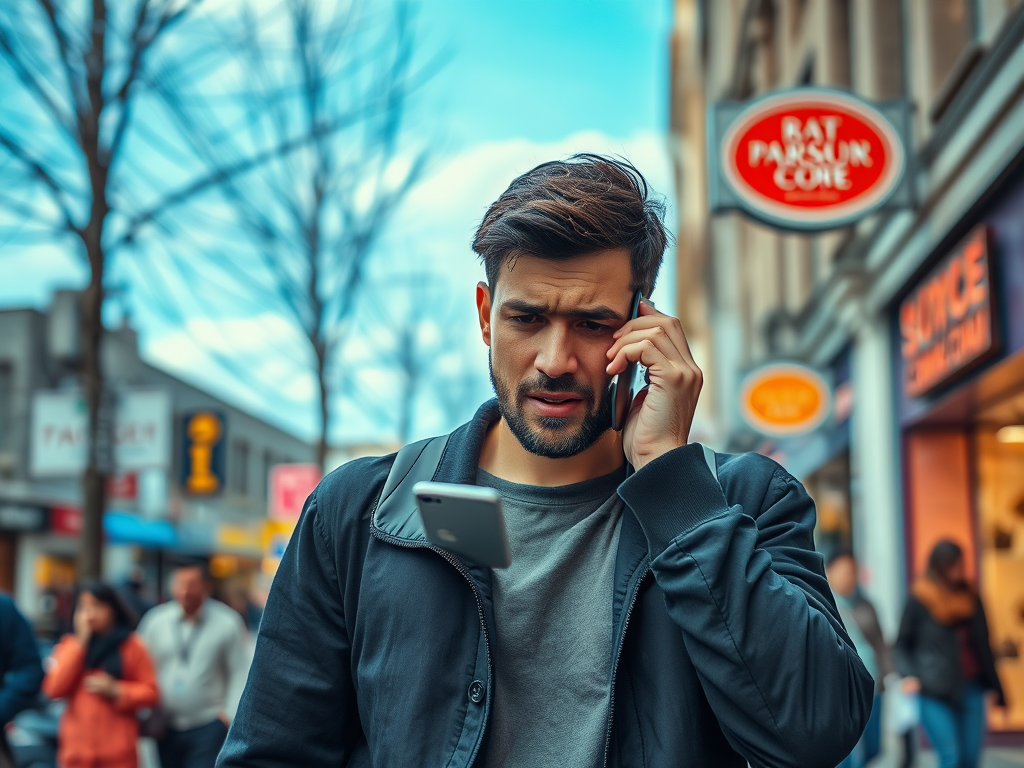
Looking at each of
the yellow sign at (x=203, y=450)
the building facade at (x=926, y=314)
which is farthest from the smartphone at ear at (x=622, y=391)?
the yellow sign at (x=203, y=450)

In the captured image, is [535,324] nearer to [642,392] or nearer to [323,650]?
[642,392]

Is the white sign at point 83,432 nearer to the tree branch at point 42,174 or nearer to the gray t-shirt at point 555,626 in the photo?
the tree branch at point 42,174

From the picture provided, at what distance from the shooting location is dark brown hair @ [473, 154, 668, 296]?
1.99 m

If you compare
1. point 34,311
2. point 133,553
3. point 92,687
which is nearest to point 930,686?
point 92,687

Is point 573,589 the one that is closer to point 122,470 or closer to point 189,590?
point 189,590

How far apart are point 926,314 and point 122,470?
283 inches

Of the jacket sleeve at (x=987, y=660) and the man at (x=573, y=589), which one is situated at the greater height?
the man at (x=573, y=589)

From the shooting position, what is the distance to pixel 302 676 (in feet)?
6.64

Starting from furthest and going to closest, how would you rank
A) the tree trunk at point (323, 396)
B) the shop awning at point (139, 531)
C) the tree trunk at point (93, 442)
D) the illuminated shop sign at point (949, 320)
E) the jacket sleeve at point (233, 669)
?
the shop awning at point (139, 531), the tree trunk at point (323, 396), the tree trunk at point (93, 442), the illuminated shop sign at point (949, 320), the jacket sleeve at point (233, 669)

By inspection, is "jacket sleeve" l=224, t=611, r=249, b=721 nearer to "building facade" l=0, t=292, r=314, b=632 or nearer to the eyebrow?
"building facade" l=0, t=292, r=314, b=632

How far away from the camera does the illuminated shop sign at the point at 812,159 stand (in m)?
8.89

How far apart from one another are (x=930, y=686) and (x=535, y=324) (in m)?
6.67

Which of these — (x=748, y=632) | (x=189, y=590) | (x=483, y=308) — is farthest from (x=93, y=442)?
(x=748, y=632)

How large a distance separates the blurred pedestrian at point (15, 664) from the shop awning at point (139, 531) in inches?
993
